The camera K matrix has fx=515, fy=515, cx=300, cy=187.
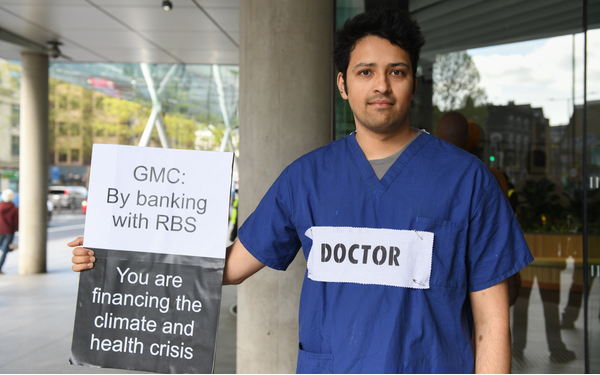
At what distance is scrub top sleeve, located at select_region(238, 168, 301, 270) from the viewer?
1.59 metres

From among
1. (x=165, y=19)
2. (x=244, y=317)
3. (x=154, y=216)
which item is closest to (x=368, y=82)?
(x=154, y=216)

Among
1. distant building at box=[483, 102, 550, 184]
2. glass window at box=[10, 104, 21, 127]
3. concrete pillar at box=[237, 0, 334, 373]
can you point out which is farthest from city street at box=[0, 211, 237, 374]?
glass window at box=[10, 104, 21, 127]

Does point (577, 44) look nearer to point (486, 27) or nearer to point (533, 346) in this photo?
point (486, 27)

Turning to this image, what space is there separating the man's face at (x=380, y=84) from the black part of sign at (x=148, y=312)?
68 cm

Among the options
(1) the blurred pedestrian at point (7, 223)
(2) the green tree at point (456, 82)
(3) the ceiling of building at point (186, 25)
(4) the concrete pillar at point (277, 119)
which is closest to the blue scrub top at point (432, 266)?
(4) the concrete pillar at point (277, 119)

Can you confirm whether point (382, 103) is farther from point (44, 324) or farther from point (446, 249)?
point (44, 324)

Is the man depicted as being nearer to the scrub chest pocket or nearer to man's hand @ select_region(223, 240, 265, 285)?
the scrub chest pocket

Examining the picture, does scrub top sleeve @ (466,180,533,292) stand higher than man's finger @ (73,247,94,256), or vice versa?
scrub top sleeve @ (466,180,533,292)

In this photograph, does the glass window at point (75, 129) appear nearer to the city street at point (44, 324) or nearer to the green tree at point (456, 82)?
the city street at point (44, 324)

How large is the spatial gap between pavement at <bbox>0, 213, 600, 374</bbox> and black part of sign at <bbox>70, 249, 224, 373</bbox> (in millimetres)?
2834

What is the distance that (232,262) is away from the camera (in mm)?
1684

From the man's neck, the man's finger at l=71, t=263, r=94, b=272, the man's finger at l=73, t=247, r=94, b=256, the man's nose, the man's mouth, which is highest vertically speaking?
the man's nose

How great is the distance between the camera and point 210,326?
166 centimetres

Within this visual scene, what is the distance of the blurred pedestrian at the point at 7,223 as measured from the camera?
30.5 feet
